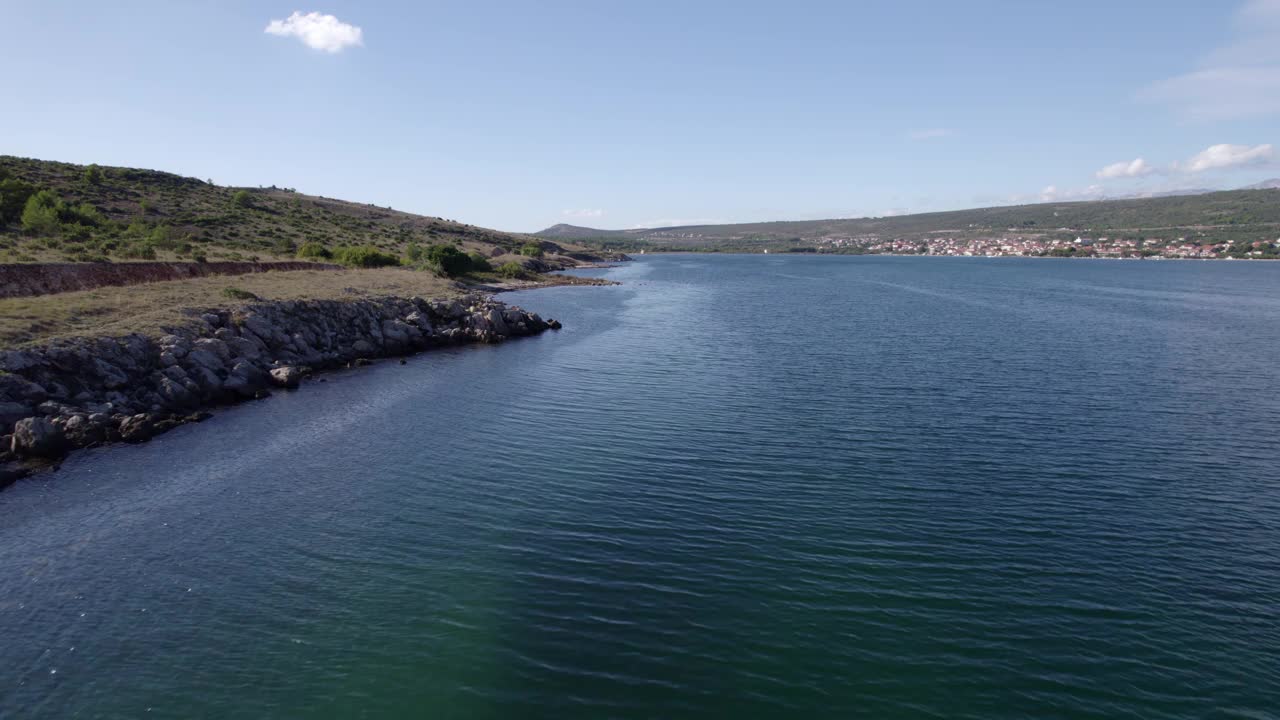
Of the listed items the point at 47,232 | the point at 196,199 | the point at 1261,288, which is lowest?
the point at 1261,288

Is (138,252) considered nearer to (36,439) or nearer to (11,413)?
(11,413)

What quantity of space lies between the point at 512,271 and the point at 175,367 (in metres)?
96.2

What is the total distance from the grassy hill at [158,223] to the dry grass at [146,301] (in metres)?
8.95

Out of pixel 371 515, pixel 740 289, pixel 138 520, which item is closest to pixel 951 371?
pixel 371 515

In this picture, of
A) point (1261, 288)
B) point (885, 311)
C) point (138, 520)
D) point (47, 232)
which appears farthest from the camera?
point (1261, 288)

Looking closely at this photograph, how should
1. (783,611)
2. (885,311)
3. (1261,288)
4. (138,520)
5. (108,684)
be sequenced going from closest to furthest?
1. (108,684)
2. (783,611)
3. (138,520)
4. (885,311)
5. (1261,288)

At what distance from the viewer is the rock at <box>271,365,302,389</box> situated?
44.5 meters

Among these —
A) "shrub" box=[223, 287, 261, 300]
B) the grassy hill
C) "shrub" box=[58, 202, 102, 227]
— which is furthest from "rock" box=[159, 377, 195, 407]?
"shrub" box=[58, 202, 102, 227]

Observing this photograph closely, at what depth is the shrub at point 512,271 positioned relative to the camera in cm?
13188

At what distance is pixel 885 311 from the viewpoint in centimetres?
8975

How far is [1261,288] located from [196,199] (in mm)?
205027

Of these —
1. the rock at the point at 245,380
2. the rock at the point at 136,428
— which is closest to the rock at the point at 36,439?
the rock at the point at 136,428

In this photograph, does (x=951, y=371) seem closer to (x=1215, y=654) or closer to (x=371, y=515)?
(x=1215, y=654)

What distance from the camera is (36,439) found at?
29047mm
